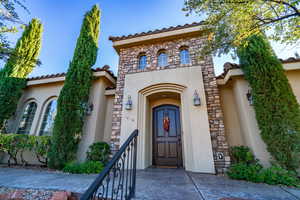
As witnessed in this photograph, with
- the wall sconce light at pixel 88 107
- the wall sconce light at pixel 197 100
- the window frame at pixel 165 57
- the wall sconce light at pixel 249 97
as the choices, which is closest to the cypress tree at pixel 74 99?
the wall sconce light at pixel 88 107

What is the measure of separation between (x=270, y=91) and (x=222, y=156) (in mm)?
2424

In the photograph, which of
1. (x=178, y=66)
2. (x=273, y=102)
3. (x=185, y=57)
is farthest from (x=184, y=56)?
(x=273, y=102)

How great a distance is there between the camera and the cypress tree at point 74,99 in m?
4.35

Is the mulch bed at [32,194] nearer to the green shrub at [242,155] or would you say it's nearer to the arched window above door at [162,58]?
the green shrub at [242,155]

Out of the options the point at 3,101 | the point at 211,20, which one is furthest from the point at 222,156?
the point at 3,101

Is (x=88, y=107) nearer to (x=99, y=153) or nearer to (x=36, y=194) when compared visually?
(x=99, y=153)

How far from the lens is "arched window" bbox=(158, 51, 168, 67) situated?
5.40 m

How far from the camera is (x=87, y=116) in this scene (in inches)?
203

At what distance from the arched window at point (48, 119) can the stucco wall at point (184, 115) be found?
12.7 ft

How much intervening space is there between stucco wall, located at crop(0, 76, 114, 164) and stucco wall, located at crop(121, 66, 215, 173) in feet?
3.83

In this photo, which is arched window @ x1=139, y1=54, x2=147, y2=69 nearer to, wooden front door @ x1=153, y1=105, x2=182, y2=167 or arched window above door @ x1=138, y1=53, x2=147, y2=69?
arched window above door @ x1=138, y1=53, x2=147, y2=69

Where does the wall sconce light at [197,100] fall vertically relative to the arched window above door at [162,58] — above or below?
below

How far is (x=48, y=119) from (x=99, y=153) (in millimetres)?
3728

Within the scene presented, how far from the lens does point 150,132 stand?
5.23 m
